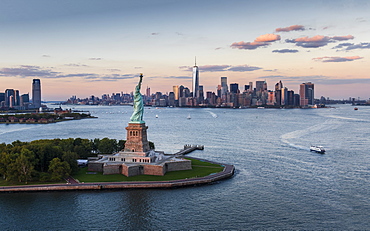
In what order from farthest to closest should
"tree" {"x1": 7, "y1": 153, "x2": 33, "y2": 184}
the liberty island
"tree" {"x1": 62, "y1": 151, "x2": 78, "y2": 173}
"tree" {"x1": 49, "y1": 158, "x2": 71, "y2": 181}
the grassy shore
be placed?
"tree" {"x1": 62, "y1": 151, "x2": 78, "y2": 173} < the grassy shore < "tree" {"x1": 49, "y1": 158, "x2": 71, "y2": 181} < "tree" {"x1": 7, "y1": 153, "x2": 33, "y2": 184} < the liberty island

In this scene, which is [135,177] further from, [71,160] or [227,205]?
[227,205]

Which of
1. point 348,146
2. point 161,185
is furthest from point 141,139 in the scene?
point 348,146

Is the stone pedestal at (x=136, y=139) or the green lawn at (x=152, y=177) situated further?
the stone pedestal at (x=136, y=139)

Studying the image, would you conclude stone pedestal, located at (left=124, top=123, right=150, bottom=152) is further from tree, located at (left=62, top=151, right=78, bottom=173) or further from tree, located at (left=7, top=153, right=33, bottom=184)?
tree, located at (left=7, top=153, right=33, bottom=184)

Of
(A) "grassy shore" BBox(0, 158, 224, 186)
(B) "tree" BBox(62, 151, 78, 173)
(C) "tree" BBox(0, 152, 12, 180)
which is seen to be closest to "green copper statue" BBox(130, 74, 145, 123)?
(A) "grassy shore" BBox(0, 158, 224, 186)

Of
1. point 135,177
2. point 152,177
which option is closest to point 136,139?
point 135,177

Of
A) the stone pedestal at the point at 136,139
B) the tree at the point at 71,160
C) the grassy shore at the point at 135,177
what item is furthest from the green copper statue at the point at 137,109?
the tree at the point at 71,160

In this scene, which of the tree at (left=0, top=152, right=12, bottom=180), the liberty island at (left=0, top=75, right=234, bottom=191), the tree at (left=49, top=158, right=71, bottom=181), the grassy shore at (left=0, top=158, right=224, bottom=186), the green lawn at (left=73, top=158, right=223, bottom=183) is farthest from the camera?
the green lawn at (left=73, top=158, right=223, bottom=183)

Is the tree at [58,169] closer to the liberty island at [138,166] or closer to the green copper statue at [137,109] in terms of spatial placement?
the liberty island at [138,166]
